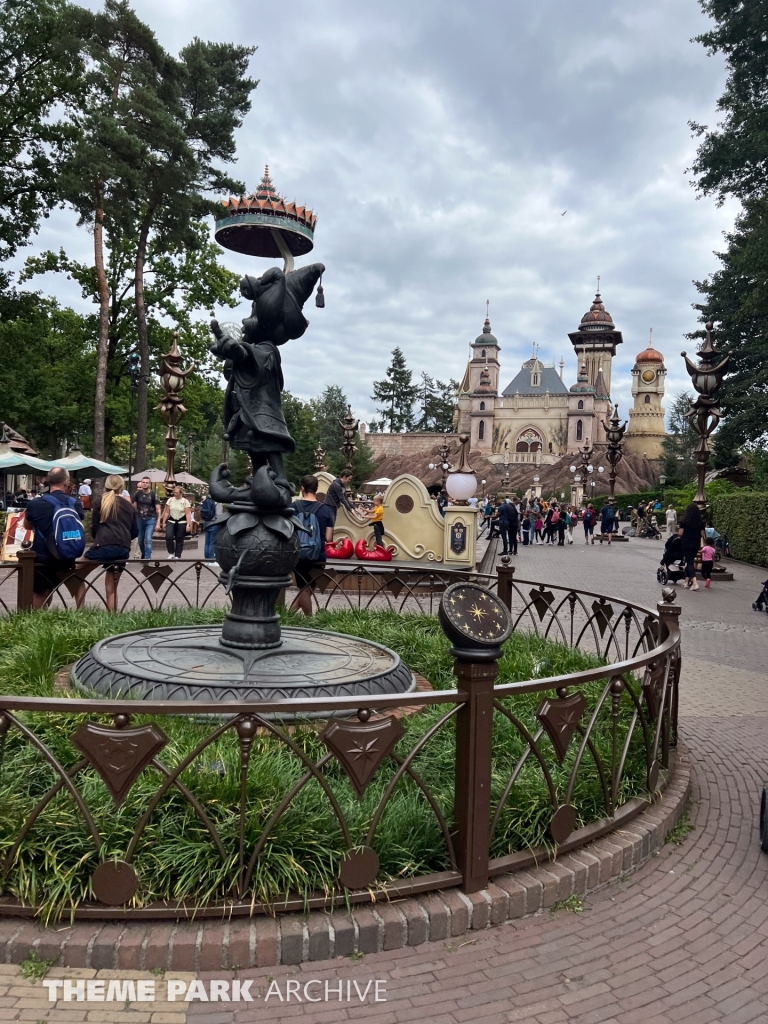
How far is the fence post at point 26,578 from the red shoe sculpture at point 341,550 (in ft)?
27.0

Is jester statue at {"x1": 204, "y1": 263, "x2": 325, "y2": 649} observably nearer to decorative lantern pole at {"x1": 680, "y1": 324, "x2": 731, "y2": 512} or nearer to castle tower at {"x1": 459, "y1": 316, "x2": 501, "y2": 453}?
decorative lantern pole at {"x1": 680, "y1": 324, "x2": 731, "y2": 512}

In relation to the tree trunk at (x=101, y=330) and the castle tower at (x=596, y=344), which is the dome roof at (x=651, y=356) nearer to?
the castle tower at (x=596, y=344)

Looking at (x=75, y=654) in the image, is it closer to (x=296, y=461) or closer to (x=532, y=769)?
(x=532, y=769)

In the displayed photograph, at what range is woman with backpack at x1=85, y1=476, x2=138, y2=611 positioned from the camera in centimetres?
905

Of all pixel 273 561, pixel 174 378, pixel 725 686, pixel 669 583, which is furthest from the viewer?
pixel 174 378

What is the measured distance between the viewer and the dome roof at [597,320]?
336ft

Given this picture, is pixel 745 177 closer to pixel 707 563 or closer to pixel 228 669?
pixel 707 563

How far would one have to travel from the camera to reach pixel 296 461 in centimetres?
5331

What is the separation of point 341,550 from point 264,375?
410 inches

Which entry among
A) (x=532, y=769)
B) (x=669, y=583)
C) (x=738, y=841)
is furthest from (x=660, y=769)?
(x=669, y=583)

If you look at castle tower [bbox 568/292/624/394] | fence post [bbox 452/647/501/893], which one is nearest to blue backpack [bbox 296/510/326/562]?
fence post [bbox 452/647/501/893]

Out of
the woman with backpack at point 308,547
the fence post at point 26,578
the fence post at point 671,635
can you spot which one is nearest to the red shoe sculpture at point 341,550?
the woman with backpack at point 308,547

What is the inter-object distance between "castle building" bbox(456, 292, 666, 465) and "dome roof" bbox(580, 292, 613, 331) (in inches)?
5.6

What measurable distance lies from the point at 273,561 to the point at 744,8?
82.1 feet
